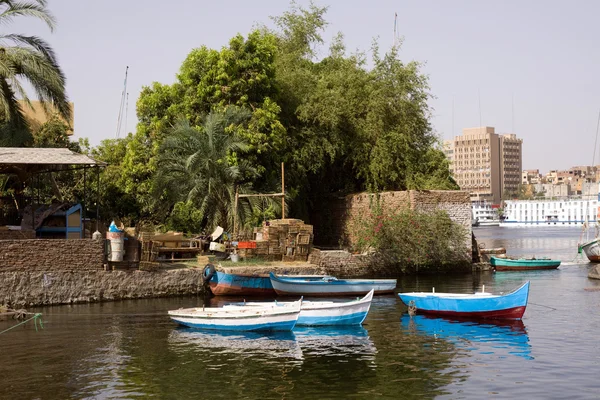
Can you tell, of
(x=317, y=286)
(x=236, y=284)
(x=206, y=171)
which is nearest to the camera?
(x=317, y=286)

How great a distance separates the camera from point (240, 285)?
31812 mm

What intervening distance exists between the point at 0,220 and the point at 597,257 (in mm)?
35874

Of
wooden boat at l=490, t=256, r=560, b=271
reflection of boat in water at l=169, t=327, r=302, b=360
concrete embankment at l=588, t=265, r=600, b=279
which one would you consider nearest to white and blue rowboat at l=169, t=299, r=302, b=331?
reflection of boat in water at l=169, t=327, r=302, b=360

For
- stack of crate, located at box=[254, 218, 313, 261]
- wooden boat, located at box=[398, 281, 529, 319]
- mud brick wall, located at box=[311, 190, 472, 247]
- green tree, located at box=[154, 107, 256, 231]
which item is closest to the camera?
wooden boat, located at box=[398, 281, 529, 319]

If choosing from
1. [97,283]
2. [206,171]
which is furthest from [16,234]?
[206,171]

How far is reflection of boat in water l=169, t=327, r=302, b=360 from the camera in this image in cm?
2114

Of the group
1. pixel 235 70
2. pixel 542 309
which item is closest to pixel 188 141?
pixel 235 70

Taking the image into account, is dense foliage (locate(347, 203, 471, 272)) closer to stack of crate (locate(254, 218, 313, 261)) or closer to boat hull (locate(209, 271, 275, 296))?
stack of crate (locate(254, 218, 313, 261))

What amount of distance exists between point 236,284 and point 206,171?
9.45m

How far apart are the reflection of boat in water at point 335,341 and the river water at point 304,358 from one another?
3cm

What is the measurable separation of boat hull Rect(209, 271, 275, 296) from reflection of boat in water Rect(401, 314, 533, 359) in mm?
6848

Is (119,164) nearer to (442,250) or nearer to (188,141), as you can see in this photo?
(188,141)

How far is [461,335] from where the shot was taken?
23.8 m

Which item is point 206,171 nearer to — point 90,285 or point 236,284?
point 236,284
